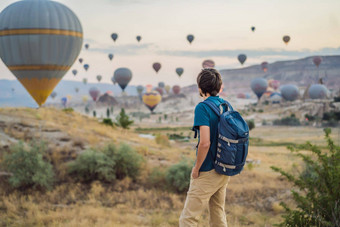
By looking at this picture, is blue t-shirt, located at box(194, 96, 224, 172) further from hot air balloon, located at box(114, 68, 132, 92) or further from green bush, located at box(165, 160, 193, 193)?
hot air balloon, located at box(114, 68, 132, 92)

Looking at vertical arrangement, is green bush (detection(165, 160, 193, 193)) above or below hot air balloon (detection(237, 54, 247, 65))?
below

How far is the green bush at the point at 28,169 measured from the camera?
39.2ft

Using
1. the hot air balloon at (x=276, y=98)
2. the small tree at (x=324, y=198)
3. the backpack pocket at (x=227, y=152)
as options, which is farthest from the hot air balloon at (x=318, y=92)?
the backpack pocket at (x=227, y=152)

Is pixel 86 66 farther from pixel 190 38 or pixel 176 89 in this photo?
pixel 190 38

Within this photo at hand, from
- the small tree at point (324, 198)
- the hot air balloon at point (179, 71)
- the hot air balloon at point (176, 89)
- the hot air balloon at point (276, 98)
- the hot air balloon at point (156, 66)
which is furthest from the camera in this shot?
the hot air balloon at point (176, 89)

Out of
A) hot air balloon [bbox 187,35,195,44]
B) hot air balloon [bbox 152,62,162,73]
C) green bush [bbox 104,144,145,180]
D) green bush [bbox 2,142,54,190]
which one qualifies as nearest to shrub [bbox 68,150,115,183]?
green bush [bbox 104,144,145,180]

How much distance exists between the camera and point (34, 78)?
2000 centimetres

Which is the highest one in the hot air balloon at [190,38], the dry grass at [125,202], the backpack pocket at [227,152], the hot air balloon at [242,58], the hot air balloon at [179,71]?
the hot air balloon at [190,38]

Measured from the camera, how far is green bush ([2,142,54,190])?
12.0m

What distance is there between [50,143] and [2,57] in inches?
319

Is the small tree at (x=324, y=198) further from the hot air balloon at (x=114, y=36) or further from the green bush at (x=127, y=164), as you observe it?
the hot air balloon at (x=114, y=36)

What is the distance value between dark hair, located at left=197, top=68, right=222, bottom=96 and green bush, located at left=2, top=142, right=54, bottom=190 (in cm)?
981

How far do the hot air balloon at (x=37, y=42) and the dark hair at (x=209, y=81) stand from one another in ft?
58.4

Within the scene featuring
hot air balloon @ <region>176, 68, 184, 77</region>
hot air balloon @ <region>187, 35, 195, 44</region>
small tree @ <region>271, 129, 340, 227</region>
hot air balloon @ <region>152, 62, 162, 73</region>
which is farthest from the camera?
hot air balloon @ <region>176, 68, 184, 77</region>
